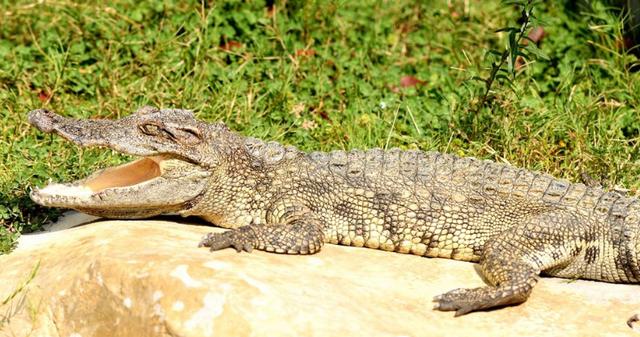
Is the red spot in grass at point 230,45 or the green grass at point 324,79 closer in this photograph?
the green grass at point 324,79

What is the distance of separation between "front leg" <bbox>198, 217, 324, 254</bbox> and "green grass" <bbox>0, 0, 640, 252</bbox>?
5.07 feet

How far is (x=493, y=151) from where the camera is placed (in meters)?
6.25

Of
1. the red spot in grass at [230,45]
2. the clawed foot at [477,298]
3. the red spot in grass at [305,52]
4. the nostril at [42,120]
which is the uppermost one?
the nostril at [42,120]

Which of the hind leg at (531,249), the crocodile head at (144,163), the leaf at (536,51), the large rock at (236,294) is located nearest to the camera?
the large rock at (236,294)

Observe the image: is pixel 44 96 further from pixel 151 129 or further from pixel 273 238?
pixel 273 238

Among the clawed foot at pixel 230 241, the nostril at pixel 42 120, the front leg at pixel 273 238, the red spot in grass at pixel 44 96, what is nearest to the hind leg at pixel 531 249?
the front leg at pixel 273 238

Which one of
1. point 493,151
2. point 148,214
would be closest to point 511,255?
point 493,151

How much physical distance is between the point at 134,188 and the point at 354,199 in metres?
1.21

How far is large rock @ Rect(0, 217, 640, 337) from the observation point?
394cm

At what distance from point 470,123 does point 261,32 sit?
1.99 metres

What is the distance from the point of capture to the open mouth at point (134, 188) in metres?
4.77

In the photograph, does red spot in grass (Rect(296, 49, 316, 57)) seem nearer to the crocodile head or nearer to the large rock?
the crocodile head

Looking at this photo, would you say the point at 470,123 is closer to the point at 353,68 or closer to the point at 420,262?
the point at 353,68

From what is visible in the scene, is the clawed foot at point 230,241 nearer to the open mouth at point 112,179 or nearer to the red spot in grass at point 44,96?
the open mouth at point 112,179
